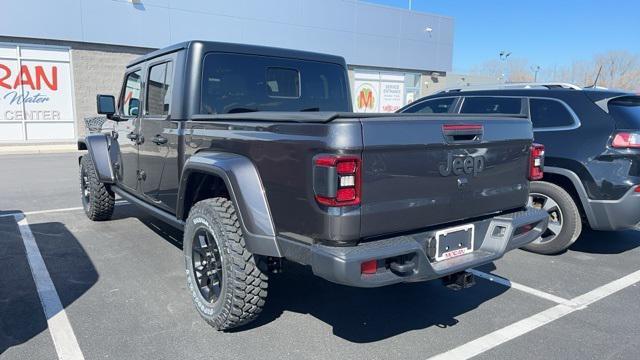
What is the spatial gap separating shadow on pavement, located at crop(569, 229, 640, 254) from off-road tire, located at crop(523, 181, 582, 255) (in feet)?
1.70

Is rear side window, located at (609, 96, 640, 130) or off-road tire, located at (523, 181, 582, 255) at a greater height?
rear side window, located at (609, 96, 640, 130)

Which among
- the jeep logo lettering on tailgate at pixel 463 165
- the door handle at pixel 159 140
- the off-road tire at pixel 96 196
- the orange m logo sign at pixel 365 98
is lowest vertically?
the off-road tire at pixel 96 196

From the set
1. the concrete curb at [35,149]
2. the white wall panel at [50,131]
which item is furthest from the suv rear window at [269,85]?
the white wall panel at [50,131]

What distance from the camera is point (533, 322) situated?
350 centimetres

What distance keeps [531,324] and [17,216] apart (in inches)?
253

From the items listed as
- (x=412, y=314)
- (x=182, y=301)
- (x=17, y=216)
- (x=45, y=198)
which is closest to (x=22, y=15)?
(x=45, y=198)

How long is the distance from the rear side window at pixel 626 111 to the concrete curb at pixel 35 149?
52.7ft

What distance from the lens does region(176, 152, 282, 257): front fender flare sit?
112 inches

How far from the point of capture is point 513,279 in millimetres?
4402

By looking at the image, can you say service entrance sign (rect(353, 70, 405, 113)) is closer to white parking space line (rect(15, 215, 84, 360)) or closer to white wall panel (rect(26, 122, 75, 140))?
white wall panel (rect(26, 122, 75, 140))

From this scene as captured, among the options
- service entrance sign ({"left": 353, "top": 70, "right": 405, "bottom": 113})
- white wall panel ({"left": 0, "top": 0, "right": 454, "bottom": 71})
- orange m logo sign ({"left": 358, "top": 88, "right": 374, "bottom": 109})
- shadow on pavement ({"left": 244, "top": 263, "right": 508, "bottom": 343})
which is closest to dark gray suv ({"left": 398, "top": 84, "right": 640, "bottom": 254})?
shadow on pavement ({"left": 244, "top": 263, "right": 508, "bottom": 343})

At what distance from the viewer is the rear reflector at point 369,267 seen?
8.25 ft

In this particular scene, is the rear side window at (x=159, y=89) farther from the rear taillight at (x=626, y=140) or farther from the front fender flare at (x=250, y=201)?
the rear taillight at (x=626, y=140)

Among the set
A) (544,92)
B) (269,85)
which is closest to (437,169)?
(269,85)
